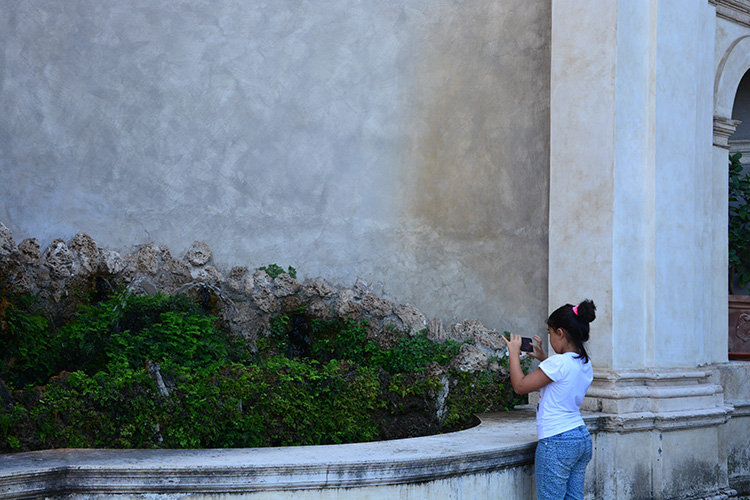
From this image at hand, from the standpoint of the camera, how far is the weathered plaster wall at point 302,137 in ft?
22.4

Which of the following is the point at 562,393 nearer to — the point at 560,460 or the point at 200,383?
the point at 560,460

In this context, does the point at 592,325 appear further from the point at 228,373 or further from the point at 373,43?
the point at 373,43

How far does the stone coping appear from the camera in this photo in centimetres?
394

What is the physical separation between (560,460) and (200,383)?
8.32ft

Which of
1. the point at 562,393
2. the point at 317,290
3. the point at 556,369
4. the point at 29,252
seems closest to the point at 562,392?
the point at 562,393

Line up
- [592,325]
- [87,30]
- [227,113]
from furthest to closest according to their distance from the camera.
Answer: [227,113], [87,30], [592,325]

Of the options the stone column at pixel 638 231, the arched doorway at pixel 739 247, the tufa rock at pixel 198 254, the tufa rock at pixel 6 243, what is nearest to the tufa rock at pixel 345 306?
the tufa rock at pixel 198 254

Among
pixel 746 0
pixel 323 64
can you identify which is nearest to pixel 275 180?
pixel 323 64

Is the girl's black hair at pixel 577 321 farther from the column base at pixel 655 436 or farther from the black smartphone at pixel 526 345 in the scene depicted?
the column base at pixel 655 436

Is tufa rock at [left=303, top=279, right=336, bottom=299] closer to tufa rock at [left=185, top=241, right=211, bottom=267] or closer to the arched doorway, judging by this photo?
tufa rock at [left=185, top=241, right=211, bottom=267]

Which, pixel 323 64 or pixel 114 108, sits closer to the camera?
pixel 114 108

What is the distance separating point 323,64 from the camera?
780 cm

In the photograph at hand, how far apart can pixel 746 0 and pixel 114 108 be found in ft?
20.6

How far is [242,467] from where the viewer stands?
407 cm
